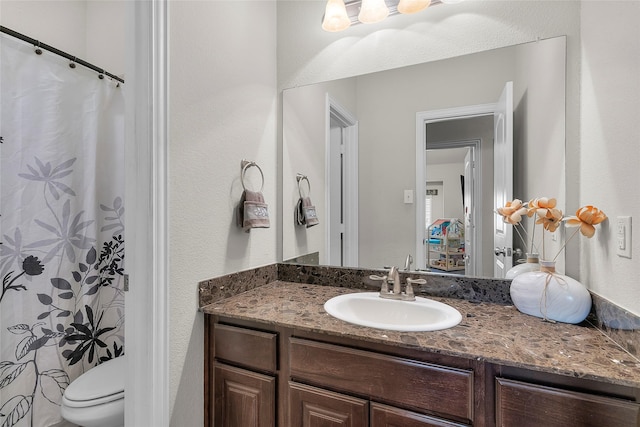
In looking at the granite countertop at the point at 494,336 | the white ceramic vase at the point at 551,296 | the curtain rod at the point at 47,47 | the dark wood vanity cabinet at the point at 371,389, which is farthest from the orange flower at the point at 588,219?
the curtain rod at the point at 47,47

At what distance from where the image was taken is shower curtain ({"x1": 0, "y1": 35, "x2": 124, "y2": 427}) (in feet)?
4.79

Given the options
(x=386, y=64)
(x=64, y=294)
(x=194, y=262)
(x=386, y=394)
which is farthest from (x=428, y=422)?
(x=64, y=294)

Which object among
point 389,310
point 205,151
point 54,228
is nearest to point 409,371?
point 389,310

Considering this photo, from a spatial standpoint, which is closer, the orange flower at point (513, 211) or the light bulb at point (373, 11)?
the orange flower at point (513, 211)

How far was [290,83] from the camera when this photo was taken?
165 centimetres

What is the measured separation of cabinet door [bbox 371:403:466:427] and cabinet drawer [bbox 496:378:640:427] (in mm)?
133

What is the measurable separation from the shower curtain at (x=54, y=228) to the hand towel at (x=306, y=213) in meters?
1.14

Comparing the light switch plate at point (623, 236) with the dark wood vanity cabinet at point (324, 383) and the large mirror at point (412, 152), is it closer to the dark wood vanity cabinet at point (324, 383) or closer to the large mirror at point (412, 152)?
the large mirror at point (412, 152)

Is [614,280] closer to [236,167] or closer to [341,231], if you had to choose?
[341,231]

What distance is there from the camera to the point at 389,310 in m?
1.28

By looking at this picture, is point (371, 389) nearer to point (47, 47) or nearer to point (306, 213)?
point (306, 213)

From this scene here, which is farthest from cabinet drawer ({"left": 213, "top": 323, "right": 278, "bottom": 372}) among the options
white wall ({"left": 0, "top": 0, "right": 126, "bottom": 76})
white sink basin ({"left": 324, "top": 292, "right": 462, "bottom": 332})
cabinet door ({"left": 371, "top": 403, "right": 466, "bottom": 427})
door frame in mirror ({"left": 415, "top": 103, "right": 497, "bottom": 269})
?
white wall ({"left": 0, "top": 0, "right": 126, "bottom": 76})

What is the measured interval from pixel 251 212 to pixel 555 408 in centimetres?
118

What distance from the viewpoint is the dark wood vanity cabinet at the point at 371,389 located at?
74cm
